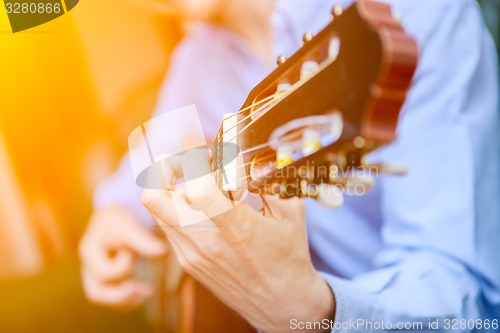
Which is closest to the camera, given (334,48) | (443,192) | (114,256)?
(334,48)

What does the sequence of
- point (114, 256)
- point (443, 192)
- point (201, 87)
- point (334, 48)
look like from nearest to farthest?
point (334, 48), point (443, 192), point (114, 256), point (201, 87)

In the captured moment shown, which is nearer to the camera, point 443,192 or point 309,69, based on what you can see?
point 309,69

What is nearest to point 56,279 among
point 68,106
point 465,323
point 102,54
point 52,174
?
point 52,174

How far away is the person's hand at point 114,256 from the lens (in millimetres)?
1026

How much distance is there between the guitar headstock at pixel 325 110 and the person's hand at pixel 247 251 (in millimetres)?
46

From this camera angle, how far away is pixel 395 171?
378mm

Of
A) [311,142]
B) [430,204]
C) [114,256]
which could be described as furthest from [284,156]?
[114,256]

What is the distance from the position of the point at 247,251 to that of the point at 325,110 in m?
0.17

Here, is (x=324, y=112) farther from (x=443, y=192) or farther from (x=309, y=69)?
(x=443, y=192)

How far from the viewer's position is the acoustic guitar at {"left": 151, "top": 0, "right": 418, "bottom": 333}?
35 centimetres

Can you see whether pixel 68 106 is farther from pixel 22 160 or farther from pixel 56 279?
pixel 56 279

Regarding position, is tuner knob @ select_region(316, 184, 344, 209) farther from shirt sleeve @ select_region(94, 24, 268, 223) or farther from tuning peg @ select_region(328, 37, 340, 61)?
shirt sleeve @ select_region(94, 24, 268, 223)

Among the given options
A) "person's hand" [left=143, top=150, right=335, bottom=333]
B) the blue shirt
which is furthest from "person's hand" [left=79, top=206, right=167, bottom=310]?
"person's hand" [left=143, top=150, right=335, bottom=333]

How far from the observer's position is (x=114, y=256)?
3.47ft
